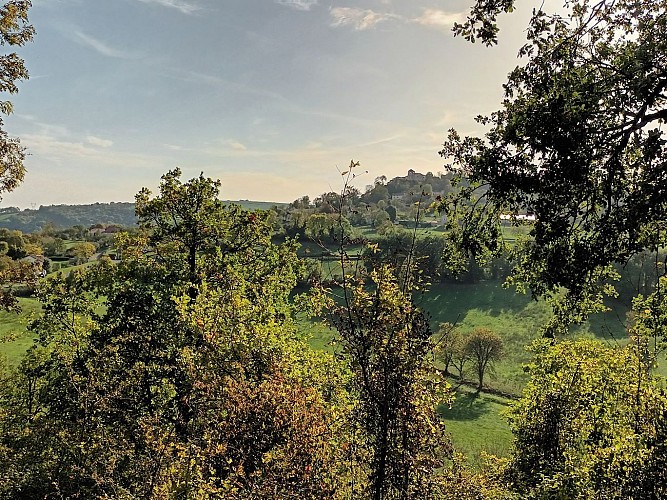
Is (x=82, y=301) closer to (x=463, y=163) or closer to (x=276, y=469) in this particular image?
(x=276, y=469)

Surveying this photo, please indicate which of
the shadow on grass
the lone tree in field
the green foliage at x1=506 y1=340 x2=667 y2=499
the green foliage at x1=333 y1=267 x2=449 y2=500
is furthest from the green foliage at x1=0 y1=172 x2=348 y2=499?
the lone tree in field

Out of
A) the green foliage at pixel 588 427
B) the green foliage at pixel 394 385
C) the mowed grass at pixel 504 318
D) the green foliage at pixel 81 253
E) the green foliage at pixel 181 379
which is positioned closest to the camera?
the green foliage at pixel 394 385

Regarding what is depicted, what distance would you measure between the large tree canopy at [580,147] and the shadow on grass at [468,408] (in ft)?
118

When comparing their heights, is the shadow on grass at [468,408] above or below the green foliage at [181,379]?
below

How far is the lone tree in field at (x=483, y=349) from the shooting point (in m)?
49.1

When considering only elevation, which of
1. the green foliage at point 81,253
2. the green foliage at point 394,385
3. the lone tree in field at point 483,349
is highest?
the green foliage at point 394,385

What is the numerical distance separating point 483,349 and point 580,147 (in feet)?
153

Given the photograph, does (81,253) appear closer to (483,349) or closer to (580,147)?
(483,349)

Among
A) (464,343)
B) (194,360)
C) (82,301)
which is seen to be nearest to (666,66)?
(194,360)

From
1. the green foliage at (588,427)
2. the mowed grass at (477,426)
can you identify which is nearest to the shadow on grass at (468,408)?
the mowed grass at (477,426)

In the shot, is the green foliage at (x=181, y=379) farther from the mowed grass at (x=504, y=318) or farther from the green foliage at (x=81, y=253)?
the green foliage at (x=81, y=253)

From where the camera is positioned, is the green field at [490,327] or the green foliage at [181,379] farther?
the green field at [490,327]

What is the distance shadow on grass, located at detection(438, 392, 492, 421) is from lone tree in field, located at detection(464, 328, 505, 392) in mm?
2964

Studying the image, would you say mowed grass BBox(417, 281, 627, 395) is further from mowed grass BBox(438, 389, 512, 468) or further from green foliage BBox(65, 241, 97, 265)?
green foliage BBox(65, 241, 97, 265)
